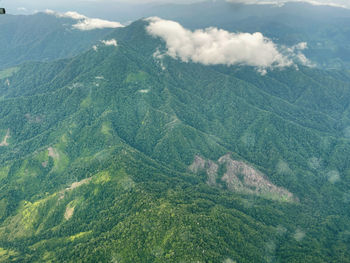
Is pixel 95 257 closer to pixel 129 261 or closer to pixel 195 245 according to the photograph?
pixel 129 261

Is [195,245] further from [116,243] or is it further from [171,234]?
[116,243]

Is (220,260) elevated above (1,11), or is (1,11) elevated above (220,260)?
(1,11)

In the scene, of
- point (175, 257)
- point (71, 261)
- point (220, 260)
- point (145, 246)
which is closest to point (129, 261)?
point (145, 246)

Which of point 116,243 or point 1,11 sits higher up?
point 1,11

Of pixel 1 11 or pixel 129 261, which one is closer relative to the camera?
pixel 1 11

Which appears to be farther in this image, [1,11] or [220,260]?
[220,260]

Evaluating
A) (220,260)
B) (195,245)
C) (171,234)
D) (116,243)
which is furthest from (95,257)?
(220,260)

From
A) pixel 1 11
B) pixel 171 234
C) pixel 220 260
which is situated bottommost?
pixel 220 260

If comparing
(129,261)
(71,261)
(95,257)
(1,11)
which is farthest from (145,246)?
(1,11)
